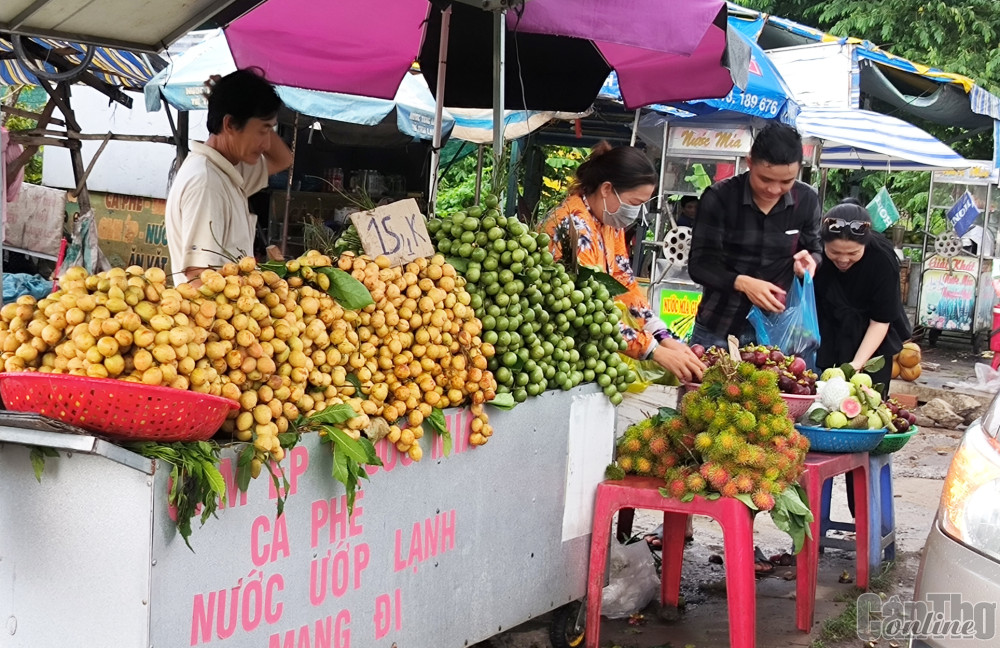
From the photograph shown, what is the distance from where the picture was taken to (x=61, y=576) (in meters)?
2.39

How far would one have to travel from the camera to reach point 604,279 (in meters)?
3.90

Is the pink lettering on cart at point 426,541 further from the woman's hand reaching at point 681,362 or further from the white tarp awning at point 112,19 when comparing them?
the white tarp awning at point 112,19

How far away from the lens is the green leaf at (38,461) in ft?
7.59

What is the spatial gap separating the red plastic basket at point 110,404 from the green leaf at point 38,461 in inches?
4.5

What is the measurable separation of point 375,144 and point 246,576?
366 inches

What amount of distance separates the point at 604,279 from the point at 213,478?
1.97 metres

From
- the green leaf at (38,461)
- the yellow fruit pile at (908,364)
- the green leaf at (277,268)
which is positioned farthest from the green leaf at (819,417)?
the yellow fruit pile at (908,364)

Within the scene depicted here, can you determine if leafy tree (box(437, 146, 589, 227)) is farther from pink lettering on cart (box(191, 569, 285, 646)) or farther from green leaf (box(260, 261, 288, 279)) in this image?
pink lettering on cart (box(191, 569, 285, 646))

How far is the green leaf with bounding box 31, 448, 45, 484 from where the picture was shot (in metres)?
2.31

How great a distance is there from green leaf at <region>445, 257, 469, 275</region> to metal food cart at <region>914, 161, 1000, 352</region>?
12988 mm

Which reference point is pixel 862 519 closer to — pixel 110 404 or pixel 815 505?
pixel 815 505

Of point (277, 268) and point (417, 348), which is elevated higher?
point (277, 268)

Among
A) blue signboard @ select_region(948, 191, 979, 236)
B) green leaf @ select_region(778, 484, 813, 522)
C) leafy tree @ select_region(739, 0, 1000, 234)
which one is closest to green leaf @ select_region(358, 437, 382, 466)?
green leaf @ select_region(778, 484, 813, 522)

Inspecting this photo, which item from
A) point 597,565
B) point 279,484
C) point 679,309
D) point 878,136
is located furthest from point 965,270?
point 279,484
